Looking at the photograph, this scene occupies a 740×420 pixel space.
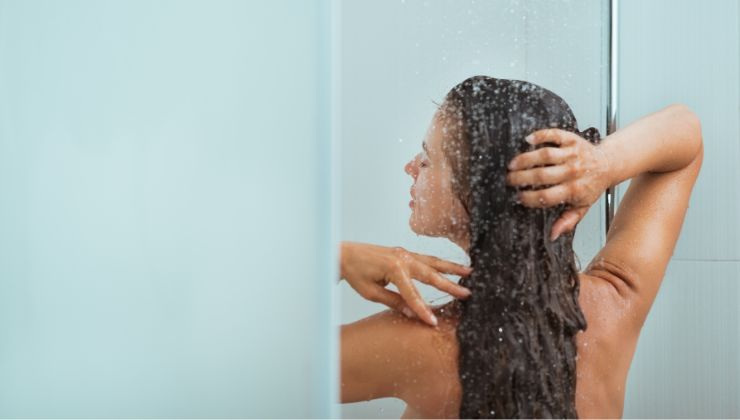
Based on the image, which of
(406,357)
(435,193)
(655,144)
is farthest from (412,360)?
(655,144)

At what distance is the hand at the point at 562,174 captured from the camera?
3.32 ft

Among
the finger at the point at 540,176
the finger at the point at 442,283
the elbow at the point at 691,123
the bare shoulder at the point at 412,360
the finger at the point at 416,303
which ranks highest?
the elbow at the point at 691,123

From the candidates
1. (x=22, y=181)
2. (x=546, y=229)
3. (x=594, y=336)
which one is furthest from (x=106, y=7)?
(x=594, y=336)

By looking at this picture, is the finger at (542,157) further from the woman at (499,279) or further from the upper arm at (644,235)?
the upper arm at (644,235)

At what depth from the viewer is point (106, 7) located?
106 cm

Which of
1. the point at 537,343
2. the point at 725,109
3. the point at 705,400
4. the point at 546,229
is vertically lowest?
the point at 705,400

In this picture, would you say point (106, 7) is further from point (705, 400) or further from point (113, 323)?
point (705, 400)

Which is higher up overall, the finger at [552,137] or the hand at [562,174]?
the finger at [552,137]

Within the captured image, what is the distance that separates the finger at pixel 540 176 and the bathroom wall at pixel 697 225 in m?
0.18

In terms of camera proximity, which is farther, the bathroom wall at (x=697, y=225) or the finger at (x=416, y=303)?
the bathroom wall at (x=697, y=225)

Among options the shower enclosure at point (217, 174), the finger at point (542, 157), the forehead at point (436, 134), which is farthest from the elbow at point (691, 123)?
the forehead at point (436, 134)

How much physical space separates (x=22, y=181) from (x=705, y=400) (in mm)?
1022

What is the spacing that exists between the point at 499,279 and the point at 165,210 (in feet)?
1.47

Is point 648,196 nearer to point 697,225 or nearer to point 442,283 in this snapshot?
point 697,225
